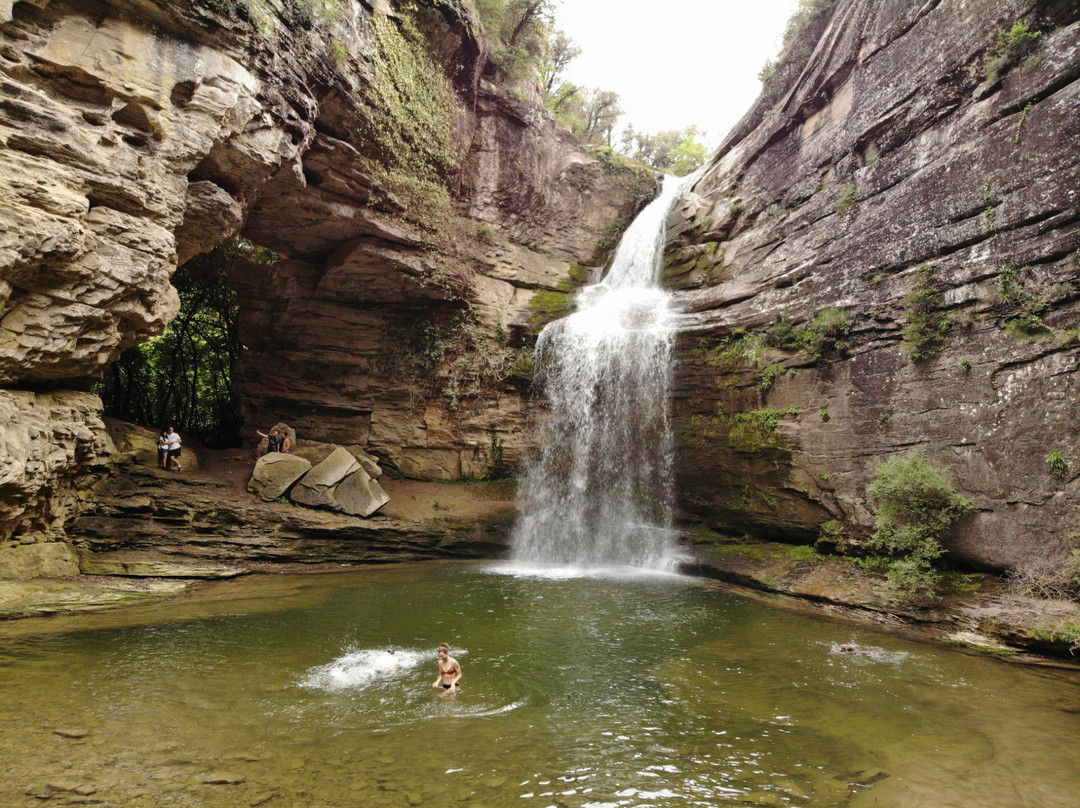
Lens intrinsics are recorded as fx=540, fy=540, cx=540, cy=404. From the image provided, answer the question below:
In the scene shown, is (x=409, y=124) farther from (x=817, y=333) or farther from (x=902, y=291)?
(x=902, y=291)

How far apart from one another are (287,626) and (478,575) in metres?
4.93

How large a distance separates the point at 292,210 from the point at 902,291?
1438 cm

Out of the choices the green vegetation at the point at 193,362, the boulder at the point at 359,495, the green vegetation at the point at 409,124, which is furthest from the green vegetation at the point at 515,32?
the boulder at the point at 359,495

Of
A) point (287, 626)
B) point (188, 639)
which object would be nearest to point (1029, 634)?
point (287, 626)

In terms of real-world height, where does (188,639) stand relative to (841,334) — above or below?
below

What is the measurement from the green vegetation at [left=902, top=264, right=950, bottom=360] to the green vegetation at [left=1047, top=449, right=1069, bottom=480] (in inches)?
98.3

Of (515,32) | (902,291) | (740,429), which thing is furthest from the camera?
(515,32)

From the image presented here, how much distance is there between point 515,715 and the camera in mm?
5375

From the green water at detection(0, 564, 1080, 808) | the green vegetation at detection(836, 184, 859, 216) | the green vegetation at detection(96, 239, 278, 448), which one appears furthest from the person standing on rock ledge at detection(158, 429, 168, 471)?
the green vegetation at detection(836, 184, 859, 216)

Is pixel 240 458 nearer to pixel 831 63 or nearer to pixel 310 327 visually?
pixel 310 327

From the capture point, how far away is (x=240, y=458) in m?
15.1

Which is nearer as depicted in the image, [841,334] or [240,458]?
[841,334]

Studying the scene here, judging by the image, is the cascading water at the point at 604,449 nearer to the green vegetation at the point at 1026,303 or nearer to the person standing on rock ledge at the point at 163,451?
the green vegetation at the point at 1026,303

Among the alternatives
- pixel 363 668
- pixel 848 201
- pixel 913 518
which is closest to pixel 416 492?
pixel 363 668
